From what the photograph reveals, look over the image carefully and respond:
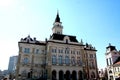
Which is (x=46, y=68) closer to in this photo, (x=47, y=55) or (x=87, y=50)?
(x=47, y=55)

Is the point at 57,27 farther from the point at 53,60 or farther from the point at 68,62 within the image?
the point at 53,60

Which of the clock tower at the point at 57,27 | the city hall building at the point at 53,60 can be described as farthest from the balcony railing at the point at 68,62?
the clock tower at the point at 57,27

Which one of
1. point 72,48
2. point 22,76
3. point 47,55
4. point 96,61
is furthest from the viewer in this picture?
point 96,61

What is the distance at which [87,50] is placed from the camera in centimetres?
6016

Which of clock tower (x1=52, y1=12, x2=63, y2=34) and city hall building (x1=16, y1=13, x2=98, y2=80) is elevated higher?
clock tower (x1=52, y1=12, x2=63, y2=34)

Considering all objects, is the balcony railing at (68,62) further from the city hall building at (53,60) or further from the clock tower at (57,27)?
the clock tower at (57,27)

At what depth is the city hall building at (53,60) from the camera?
4869cm

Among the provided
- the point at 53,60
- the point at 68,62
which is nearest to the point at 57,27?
the point at 68,62

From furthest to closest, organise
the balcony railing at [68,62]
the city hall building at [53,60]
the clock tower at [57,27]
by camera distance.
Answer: the clock tower at [57,27], the balcony railing at [68,62], the city hall building at [53,60]

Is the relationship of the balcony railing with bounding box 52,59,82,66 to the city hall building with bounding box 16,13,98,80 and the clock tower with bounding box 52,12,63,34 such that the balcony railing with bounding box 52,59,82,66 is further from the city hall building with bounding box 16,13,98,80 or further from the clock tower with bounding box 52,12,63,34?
the clock tower with bounding box 52,12,63,34

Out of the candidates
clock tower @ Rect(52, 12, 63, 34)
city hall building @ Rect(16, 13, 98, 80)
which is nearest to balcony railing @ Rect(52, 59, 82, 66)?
city hall building @ Rect(16, 13, 98, 80)

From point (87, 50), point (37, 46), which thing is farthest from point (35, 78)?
point (87, 50)

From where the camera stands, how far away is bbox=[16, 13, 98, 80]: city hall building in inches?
1917

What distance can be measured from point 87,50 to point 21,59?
27157 mm
